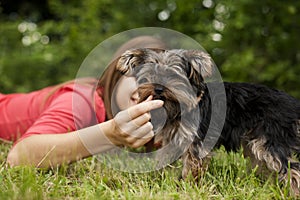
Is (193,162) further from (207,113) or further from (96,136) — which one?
(96,136)

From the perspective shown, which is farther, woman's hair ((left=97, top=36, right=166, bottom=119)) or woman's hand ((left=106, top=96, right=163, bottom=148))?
woman's hair ((left=97, top=36, right=166, bottom=119))

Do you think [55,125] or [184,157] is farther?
[55,125]

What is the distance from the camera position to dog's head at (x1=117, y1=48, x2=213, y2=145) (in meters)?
2.88

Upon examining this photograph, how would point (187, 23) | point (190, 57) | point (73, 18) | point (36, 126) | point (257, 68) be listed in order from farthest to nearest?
1. point (73, 18)
2. point (187, 23)
3. point (257, 68)
4. point (36, 126)
5. point (190, 57)

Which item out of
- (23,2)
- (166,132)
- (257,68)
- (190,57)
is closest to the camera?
(190,57)

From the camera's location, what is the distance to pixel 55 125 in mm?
3736

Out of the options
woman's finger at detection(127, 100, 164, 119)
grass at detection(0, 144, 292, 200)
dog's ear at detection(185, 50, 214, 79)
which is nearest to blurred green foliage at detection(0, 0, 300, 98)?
grass at detection(0, 144, 292, 200)

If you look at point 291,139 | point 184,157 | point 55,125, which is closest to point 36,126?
point 55,125

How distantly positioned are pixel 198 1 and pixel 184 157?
13.3ft

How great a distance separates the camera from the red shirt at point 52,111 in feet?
12.4

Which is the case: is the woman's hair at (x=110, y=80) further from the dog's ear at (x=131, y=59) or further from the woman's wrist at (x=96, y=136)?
the dog's ear at (x=131, y=59)

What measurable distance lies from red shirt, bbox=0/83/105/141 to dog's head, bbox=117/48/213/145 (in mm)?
Answer: 974

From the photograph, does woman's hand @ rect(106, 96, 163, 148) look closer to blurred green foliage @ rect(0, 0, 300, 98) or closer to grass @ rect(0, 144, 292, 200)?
grass @ rect(0, 144, 292, 200)

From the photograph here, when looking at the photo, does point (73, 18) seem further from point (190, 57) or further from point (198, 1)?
point (190, 57)
